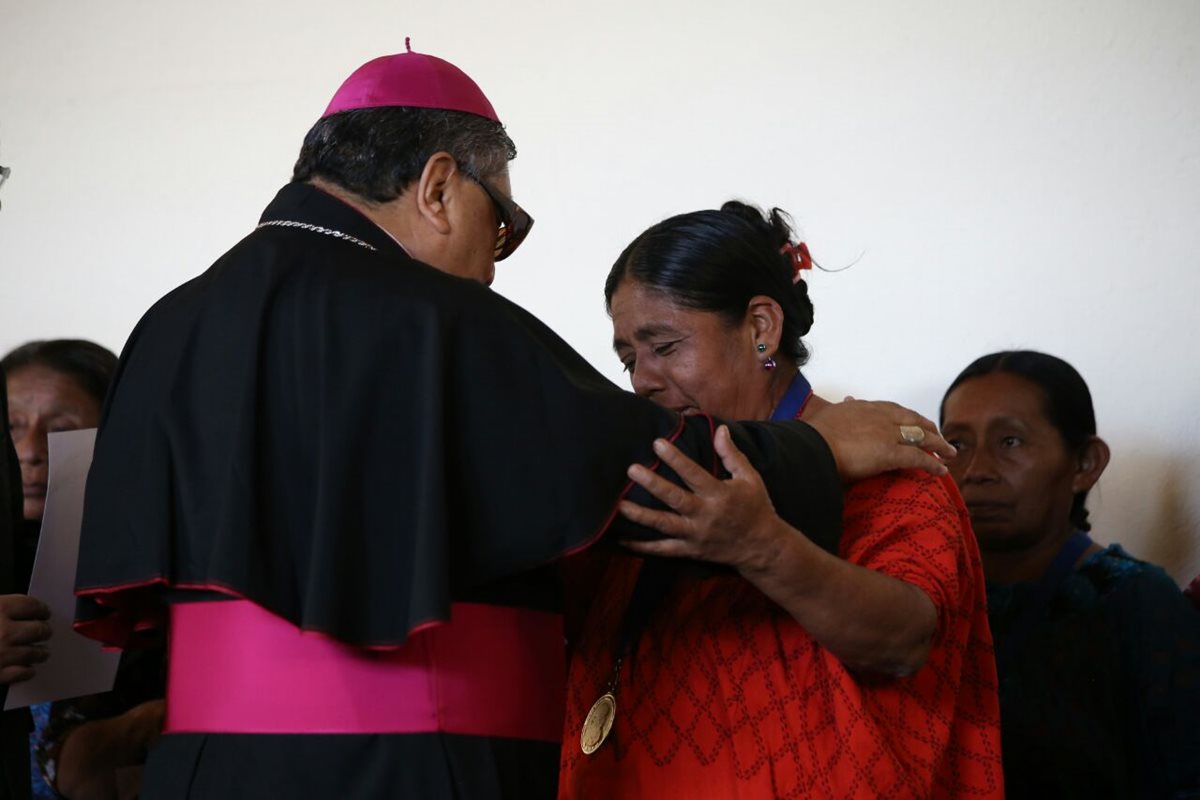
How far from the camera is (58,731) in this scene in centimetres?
252

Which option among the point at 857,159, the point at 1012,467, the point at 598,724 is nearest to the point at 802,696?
the point at 598,724

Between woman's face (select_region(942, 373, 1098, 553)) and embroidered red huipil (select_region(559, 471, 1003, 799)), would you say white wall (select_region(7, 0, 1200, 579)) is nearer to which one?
woman's face (select_region(942, 373, 1098, 553))

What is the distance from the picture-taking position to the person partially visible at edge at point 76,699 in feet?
8.08

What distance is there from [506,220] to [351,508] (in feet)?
2.05

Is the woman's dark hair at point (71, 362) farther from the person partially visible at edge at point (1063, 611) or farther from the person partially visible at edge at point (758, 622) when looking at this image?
the person partially visible at edge at point (1063, 611)

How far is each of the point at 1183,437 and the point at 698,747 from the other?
1863mm

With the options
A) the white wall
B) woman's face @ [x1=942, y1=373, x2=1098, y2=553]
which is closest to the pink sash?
woman's face @ [x1=942, y1=373, x2=1098, y2=553]

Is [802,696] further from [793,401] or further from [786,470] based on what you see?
[793,401]

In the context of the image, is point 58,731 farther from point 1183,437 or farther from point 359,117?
point 1183,437

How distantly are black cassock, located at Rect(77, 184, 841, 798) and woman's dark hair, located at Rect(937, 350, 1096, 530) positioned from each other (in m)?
1.60

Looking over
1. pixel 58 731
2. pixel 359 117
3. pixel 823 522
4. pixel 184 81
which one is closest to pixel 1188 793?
pixel 823 522

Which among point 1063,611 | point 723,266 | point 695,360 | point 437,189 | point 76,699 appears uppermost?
point 437,189

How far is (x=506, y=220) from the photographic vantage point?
200cm

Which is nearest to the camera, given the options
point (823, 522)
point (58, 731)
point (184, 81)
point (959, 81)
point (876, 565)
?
point (823, 522)
